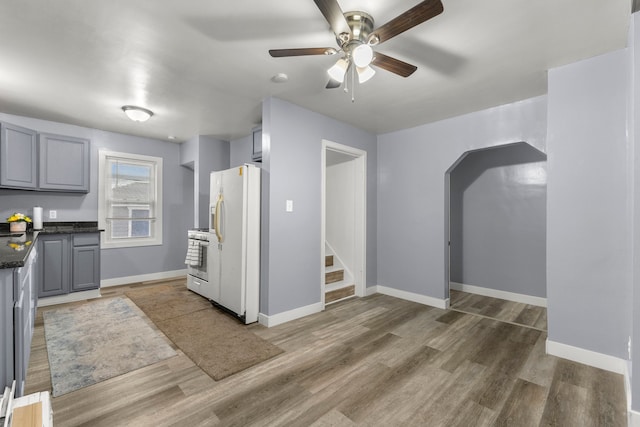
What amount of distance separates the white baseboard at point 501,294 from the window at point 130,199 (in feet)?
17.8

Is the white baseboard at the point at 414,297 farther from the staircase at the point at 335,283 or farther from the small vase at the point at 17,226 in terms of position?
the small vase at the point at 17,226

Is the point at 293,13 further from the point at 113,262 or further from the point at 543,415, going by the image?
the point at 113,262

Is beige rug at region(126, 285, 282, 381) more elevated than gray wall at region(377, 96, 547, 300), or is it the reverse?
gray wall at region(377, 96, 547, 300)

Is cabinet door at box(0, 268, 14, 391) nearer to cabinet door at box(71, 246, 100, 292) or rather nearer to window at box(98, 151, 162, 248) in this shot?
cabinet door at box(71, 246, 100, 292)

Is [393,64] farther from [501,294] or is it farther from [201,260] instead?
[501,294]

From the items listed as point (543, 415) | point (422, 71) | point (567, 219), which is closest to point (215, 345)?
point (543, 415)

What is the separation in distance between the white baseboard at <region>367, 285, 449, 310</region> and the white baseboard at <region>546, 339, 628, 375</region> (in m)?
1.32

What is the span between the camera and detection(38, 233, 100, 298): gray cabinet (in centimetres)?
380

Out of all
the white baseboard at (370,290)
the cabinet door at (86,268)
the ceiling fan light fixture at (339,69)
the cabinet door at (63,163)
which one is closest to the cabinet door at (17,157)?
the cabinet door at (63,163)

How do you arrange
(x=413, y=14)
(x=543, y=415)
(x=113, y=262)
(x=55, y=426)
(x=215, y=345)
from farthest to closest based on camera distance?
(x=113, y=262)
(x=215, y=345)
(x=543, y=415)
(x=55, y=426)
(x=413, y=14)

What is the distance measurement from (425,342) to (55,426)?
2.86m

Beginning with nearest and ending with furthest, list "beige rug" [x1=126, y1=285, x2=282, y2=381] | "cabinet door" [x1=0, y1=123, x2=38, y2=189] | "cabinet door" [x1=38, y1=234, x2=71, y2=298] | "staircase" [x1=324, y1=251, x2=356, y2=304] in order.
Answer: "beige rug" [x1=126, y1=285, x2=282, y2=381] < "cabinet door" [x1=0, y1=123, x2=38, y2=189] < "cabinet door" [x1=38, y1=234, x2=71, y2=298] < "staircase" [x1=324, y1=251, x2=356, y2=304]

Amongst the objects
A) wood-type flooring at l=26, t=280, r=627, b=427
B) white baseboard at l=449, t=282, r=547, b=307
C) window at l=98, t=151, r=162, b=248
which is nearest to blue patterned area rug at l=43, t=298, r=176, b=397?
wood-type flooring at l=26, t=280, r=627, b=427

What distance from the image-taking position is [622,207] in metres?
2.32
